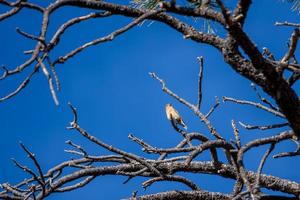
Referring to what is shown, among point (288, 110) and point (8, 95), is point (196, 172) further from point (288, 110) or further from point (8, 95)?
point (8, 95)

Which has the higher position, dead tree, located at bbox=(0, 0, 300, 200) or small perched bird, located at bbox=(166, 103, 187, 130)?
small perched bird, located at bbox=(166, 103, 187, 130)

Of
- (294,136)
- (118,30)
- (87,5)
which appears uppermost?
(87,5)

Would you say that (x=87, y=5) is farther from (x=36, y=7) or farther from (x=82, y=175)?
(x=82, y=175)

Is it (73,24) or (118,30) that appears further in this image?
(73,24)

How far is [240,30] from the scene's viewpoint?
228 centimetres

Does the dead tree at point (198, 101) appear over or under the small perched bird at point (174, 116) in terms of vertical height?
under

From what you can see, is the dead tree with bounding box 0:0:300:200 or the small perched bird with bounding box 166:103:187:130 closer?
the dead tree with bounding box 0:0:300:200

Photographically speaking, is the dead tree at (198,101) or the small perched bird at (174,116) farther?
the small perched bird at (174,116)

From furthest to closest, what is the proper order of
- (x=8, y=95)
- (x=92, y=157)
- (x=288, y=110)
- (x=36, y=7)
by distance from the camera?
(x=92, y=157) → (x=288, y=110) → (x=36, y=7) → (x=8, y=95)

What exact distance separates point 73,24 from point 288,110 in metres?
1.09

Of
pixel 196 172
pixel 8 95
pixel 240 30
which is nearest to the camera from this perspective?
pixel 8 95

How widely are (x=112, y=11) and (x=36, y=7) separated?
0.44 metres

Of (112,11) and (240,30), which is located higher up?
(112,11)

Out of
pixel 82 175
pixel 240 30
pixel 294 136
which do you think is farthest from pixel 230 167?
pixel 240 30
